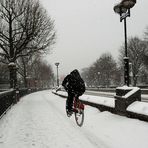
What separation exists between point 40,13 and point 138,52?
138 feet

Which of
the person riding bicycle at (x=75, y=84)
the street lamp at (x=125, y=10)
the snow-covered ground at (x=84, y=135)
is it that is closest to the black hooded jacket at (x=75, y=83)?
the person riding bicycle at (x=75, y=84)

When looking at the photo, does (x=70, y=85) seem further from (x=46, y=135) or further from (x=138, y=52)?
(x=138, y=52)

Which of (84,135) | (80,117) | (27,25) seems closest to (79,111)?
(80,117)

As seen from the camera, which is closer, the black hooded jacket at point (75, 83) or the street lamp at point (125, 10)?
the black hooded jacket at point (75, 83)

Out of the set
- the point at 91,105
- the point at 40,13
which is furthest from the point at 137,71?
the point at 91,105

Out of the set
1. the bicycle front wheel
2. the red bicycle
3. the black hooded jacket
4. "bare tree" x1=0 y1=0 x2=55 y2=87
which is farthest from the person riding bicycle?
"bare tree" x1=0 y1=0 x2=55 y2=87

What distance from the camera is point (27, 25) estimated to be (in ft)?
101

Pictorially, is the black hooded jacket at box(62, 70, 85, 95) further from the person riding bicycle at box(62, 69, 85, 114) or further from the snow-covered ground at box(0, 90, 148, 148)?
the snow-covered ground at box(0, 90, 148, 148)

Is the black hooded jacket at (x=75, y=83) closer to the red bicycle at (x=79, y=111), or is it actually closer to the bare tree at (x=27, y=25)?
the red bicycle at (x=79, y=111)

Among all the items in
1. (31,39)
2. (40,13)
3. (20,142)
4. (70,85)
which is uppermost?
(40,13)

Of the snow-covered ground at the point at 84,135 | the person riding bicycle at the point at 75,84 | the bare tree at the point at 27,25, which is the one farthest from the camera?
the bare tree at the point at 27,25

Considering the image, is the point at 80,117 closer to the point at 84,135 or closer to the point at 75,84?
the point at 75,84

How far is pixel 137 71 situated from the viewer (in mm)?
72562

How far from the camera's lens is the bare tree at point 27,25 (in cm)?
3077
